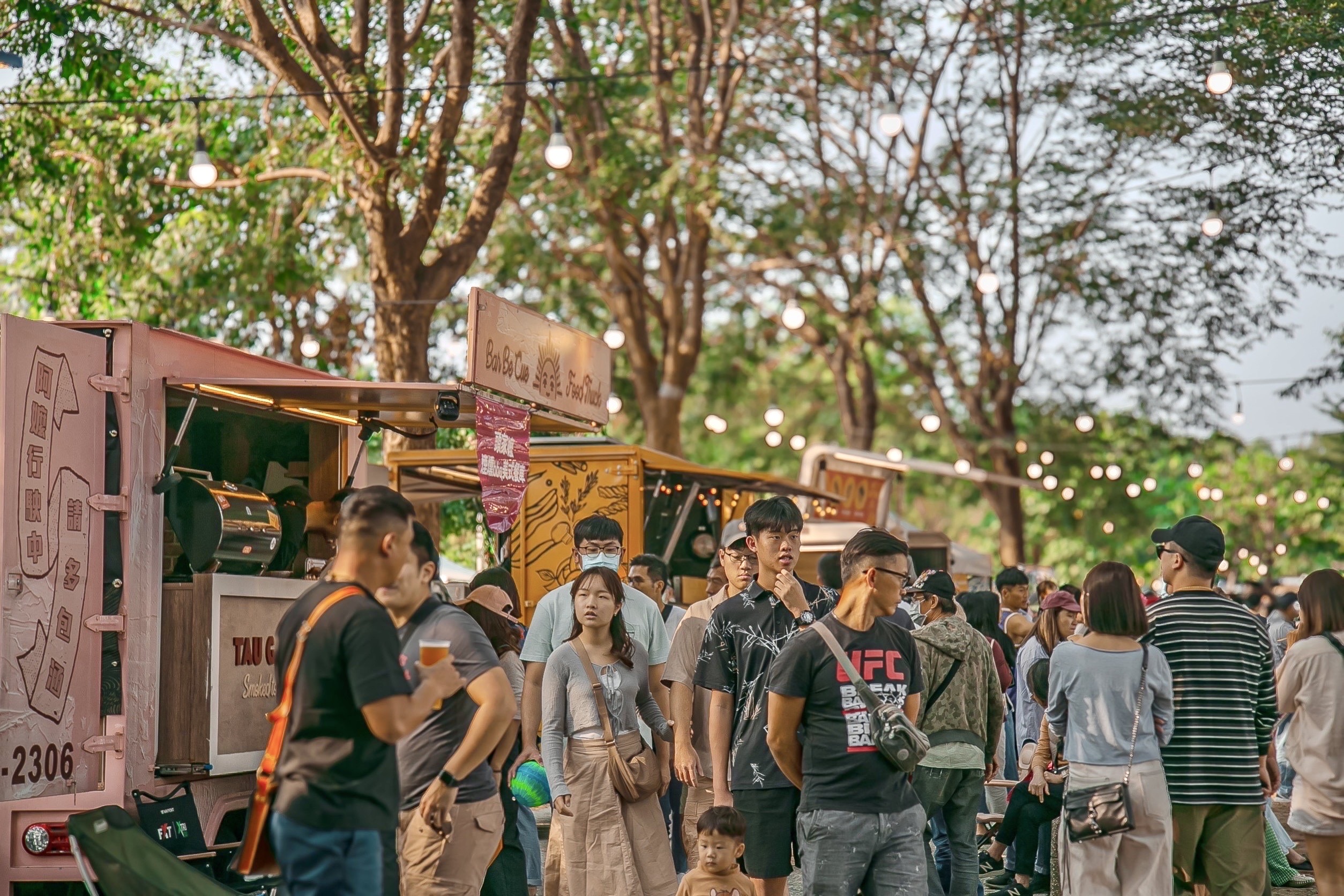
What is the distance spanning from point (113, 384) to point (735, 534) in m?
3.15

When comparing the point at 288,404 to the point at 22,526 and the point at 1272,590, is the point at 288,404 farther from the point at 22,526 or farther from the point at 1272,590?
the point at 1272,590

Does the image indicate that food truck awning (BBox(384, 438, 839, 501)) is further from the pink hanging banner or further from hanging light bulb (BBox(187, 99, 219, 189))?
the pink hanging banner

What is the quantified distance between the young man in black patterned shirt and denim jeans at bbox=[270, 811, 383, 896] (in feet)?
7.45

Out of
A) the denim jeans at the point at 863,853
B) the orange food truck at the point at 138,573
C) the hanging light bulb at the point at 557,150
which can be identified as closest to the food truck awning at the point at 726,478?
the hanging light bulb at the point at 557,150

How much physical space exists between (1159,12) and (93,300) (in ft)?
44.6

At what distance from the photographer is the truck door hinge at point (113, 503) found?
699cm

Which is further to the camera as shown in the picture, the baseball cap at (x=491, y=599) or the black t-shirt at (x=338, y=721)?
the baseball cap at (x=491, y=599)

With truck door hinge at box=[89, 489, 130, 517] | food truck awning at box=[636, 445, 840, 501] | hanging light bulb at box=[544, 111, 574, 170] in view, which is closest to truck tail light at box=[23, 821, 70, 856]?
truck door hinge at box=[89, 489, 130, 517]

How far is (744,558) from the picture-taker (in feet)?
23.9

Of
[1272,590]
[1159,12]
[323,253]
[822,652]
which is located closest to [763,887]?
[822,652]

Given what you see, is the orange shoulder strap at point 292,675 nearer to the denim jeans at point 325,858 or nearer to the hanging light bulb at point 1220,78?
the denim jeans at point 325,858

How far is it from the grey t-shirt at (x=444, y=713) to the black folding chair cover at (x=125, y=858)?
57.2 inches

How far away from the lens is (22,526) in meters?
6.54

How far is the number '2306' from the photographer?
659 centimetres
